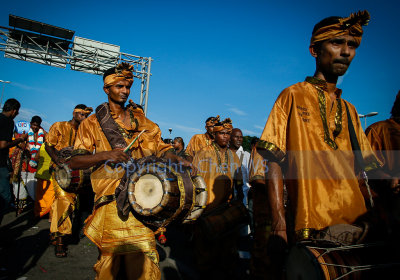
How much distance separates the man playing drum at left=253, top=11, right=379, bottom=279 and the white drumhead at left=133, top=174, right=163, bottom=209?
1.20 m

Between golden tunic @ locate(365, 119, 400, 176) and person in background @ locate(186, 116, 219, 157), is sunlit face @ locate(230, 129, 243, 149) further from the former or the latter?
golden tunic @ locate(365, 119, 400, 176)

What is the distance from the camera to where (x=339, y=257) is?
1.55m

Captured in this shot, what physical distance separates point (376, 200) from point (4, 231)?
25.3 feet

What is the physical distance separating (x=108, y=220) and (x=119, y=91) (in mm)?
1494

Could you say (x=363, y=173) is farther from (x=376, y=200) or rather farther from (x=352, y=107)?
(x=352, y=107)

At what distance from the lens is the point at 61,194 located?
18.2 ft

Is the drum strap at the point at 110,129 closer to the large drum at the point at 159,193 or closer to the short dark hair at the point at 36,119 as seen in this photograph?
the large drum at the point at 159,193

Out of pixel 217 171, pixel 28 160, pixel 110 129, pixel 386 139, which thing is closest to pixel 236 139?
pixel 217 171

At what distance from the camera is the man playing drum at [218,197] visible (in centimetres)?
418

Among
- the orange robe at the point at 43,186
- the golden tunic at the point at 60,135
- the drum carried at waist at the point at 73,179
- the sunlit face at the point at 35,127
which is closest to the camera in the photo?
the drum carried at waist at the point at 73,179

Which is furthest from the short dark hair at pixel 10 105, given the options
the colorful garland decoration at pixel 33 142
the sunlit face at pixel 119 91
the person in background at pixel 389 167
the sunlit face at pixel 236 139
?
the person in background at pixel 389 167

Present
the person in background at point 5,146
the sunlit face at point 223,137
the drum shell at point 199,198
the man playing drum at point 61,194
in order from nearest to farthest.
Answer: the drum shell at point 199,198 < the person in background at point 5,146 < the man playing drum at point 61,194 < the sunlit face at point 223,137

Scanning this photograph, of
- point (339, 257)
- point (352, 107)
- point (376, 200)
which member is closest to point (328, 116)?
point (352, 107)

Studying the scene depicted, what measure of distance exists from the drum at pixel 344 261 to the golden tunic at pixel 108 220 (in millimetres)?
1767
